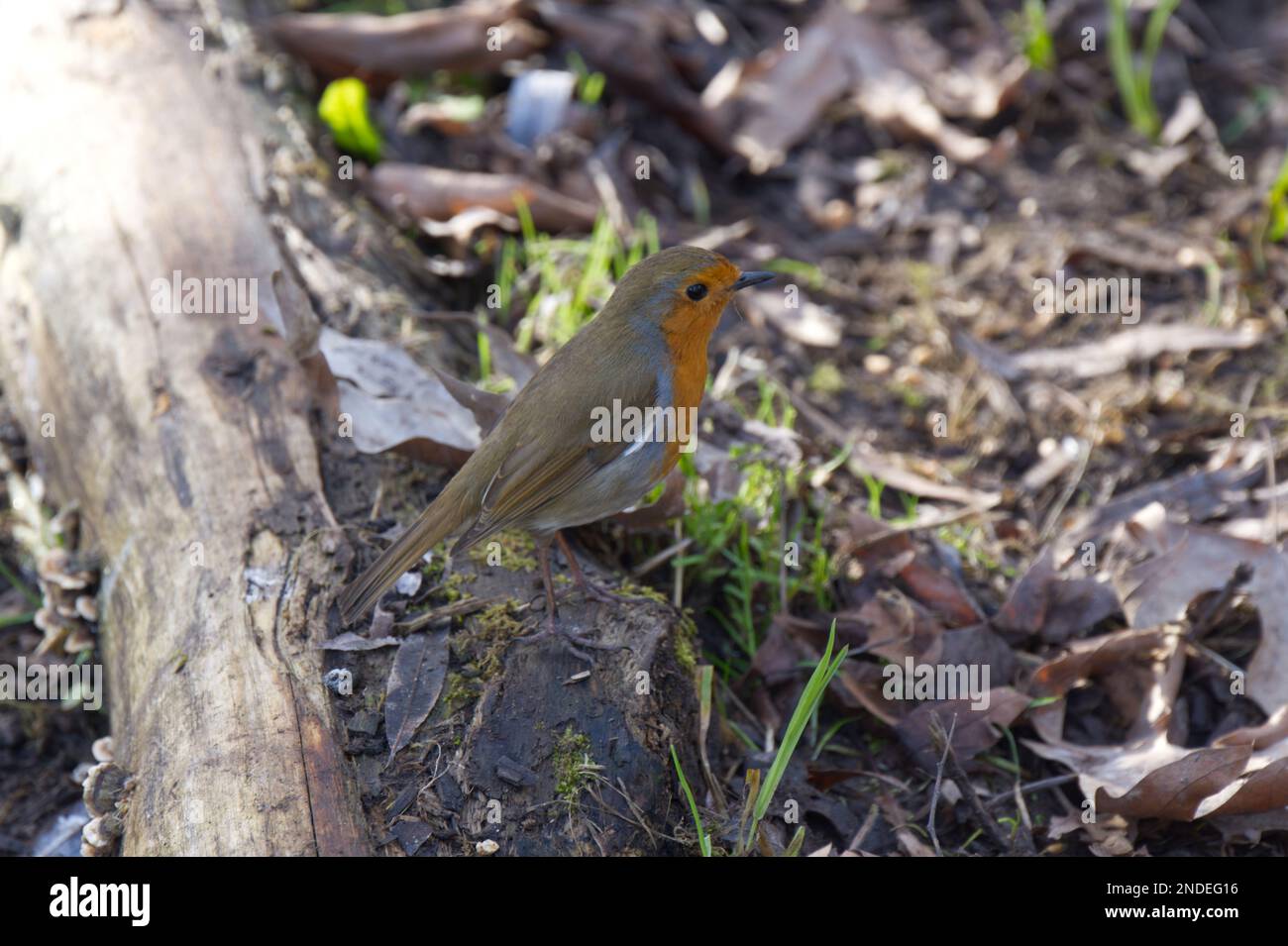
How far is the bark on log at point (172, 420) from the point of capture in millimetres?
2756

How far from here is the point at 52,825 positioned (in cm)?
353

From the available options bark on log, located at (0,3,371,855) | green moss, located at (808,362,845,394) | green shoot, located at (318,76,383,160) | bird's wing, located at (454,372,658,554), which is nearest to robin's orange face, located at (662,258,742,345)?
bird's wing, located at (454,372,658,554)

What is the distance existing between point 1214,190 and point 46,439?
5086mm

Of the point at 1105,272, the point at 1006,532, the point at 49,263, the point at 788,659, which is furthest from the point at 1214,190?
the point at 49,263

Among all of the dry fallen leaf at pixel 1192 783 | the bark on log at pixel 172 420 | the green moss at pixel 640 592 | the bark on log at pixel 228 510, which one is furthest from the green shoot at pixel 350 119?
the dry fallen leaf at pixel 1192 783

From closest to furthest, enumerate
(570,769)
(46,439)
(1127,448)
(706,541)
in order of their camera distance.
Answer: (570,769) → (706,541) → (46,439) → (1127,448)

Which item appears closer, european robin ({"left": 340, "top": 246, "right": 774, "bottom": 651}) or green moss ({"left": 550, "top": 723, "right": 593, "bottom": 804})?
green moss ({"left": 550, "top": 723, "right": 593, "bottom": 804})

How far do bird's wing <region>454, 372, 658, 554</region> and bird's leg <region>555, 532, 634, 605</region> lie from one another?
0.21 meters

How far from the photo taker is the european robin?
3.25 metres

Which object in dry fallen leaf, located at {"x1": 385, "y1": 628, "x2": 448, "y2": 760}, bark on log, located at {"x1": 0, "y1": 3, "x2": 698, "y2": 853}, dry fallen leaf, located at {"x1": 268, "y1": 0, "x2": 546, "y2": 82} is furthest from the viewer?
dry fallen leaf, located at {"x1": 268, "y1": 0, "x2": 546, "y2": 82}

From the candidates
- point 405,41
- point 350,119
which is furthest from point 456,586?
point 405,41

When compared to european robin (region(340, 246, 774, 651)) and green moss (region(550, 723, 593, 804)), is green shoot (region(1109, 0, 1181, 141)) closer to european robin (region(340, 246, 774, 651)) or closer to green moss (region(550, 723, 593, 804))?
european robin (region(340, 246, 774, 651))

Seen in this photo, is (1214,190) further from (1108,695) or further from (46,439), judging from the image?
(46,439)

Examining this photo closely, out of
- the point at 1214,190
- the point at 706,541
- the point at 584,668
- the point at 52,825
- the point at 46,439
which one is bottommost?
the point at 52,825
